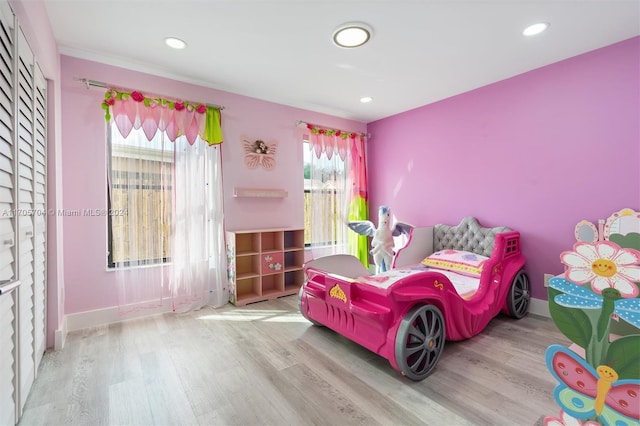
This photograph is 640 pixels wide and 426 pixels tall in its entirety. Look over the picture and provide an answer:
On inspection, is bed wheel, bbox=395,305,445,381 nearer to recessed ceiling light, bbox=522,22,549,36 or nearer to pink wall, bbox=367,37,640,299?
pink wall, bbox=367,37,640,299

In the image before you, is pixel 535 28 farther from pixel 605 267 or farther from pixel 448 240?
pixel 605 267

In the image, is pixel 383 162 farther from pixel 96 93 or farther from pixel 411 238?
pixel 96 93

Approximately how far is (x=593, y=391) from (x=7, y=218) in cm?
229

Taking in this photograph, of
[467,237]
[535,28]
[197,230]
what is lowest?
[467,237]

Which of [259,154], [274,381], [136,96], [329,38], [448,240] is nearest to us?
[274,381]

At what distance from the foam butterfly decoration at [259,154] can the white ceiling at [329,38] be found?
651mm

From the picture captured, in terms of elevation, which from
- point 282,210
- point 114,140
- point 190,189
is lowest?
point 282,210

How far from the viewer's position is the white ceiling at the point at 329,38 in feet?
6.40

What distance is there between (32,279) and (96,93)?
1746 millimetres

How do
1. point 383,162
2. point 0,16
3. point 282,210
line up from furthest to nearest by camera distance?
point 383,162 → point 282,210 → point 0,16

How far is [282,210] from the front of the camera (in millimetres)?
3805

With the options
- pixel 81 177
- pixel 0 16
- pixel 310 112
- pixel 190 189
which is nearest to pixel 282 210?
pixel 190 189

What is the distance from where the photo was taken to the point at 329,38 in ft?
7.52

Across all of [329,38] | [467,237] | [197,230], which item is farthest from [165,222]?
[467,237]
